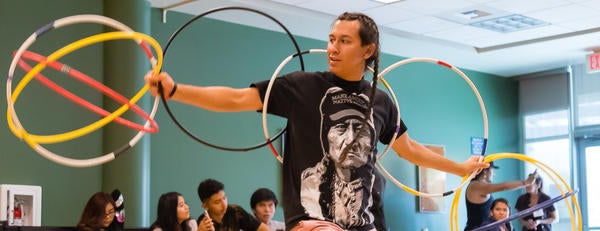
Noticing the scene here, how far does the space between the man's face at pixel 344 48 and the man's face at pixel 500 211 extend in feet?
22.6

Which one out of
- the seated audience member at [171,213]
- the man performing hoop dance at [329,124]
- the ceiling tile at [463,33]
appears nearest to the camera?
the man performing hoop dance at [329,124]

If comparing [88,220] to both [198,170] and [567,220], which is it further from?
[567,220]

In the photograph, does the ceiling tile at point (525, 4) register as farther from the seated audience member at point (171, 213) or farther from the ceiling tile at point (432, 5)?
the seated audience member at point (171, 213)

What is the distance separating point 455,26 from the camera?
10.5m

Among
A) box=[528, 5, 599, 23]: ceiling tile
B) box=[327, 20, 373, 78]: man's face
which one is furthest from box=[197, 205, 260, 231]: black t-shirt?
box=[327, 20, 373, 78]: man's face

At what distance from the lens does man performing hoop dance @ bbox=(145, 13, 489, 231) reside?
11.7 ft

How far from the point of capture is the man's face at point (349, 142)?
3.64 metres

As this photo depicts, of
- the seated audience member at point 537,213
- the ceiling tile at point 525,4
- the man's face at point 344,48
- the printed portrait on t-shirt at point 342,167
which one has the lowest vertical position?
the seated audience member at point 537,213

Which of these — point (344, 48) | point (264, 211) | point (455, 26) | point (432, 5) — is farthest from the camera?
point (455, 26)

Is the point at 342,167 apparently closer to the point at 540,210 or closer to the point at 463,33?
the point at 540,210

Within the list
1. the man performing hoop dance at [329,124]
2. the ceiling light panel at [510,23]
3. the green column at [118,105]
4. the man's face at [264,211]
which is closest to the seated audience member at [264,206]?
the man's face at [264,211]

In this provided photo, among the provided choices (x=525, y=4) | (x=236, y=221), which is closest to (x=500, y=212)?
(x=525, y=4)

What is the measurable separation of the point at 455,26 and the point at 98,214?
4.98 m

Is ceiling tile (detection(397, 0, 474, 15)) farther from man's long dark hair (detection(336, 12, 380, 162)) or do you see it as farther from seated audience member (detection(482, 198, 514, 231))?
man's long dark hair (detection(336, 12, 380, 162))
